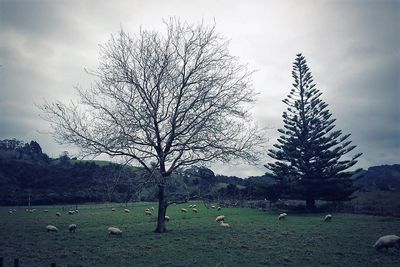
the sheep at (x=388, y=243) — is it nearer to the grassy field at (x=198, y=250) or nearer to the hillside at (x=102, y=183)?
the grassy field at (x=198, y=250)

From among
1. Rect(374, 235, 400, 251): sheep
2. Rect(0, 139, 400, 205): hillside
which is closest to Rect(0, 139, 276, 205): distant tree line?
Rect(0, 139, 400, 205): hillside

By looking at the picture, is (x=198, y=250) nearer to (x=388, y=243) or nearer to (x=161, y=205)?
(x=161, y=205)

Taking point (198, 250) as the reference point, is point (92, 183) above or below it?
above

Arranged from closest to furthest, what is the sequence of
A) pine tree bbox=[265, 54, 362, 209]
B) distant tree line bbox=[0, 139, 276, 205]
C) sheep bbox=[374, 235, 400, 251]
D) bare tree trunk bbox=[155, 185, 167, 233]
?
1. sheep bbox=[374, 235, 400, 251]
2. distant tree line bbox=[0, 139, 276, 205]
3. bare tree trunk bbox=[155, 185, 167, 233]
4. pine tree bbox=[265, 54, 362, 209]

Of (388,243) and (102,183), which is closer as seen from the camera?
(388,243)

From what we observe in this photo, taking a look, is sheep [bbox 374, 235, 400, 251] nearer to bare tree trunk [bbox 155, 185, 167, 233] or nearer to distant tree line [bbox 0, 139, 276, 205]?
distant tree line [bbox 0, 139, 276, 205]

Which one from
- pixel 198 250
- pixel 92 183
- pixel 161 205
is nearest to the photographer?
pixel 198 250

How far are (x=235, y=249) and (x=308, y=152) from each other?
91.2 ft

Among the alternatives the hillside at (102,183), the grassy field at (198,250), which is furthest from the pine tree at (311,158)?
the grassy field at (198,250)

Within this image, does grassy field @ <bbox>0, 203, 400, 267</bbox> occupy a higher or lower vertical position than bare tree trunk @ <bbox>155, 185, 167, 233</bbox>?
lower

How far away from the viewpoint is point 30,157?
105 m

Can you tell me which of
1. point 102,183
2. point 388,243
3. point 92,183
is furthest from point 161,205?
point 92,183

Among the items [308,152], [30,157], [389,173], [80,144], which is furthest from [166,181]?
[389,173]

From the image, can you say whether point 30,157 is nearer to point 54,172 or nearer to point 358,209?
point 54,172
